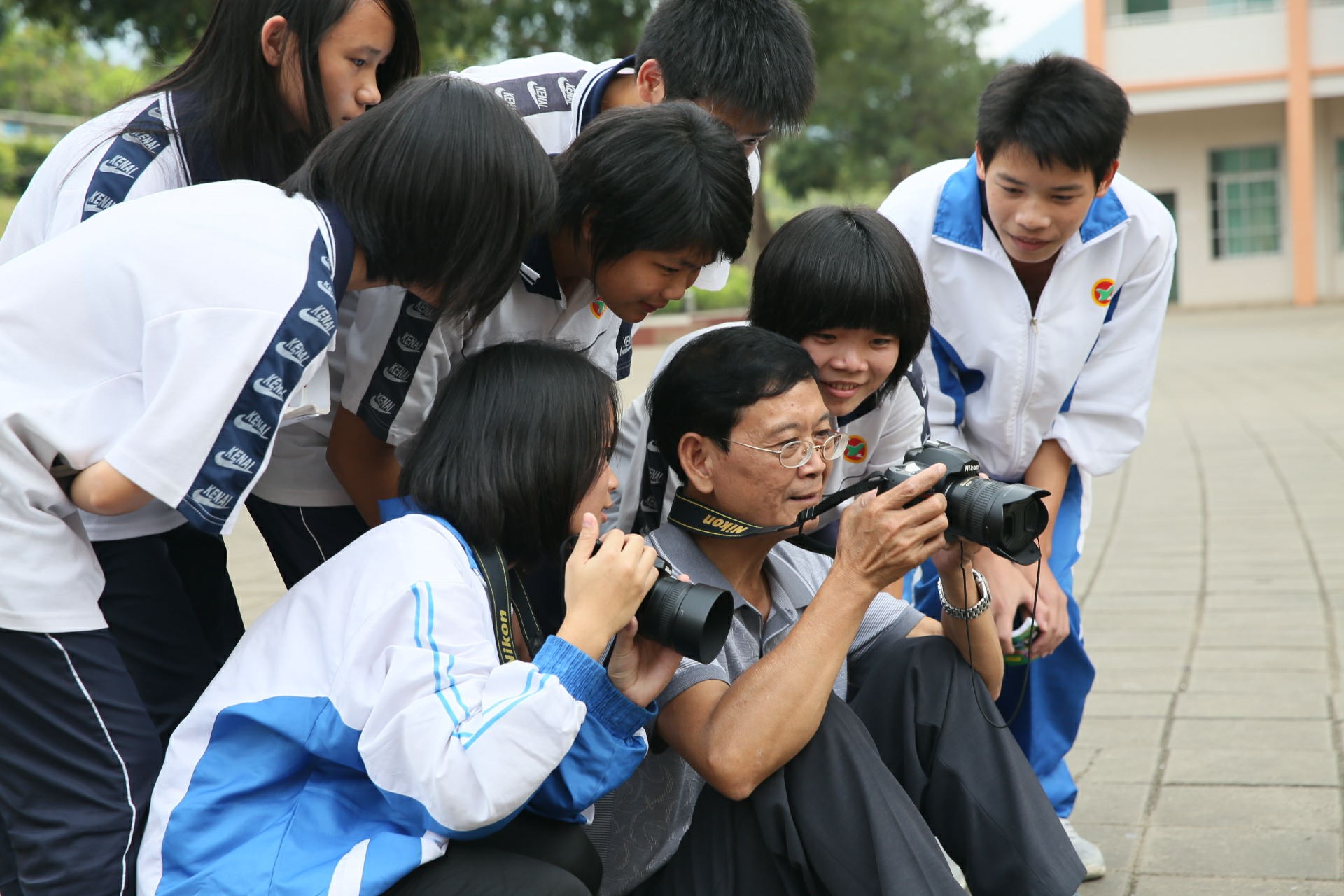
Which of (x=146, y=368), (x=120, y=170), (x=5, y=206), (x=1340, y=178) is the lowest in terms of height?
(x=1340, y=178)

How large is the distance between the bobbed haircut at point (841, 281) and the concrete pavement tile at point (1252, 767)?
153 cm

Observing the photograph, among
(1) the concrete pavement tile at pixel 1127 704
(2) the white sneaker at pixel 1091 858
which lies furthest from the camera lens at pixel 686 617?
(1) the concrete pavement tile at pixel 1127 704

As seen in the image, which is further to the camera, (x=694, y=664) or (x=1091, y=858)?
(x=1091, y=858)

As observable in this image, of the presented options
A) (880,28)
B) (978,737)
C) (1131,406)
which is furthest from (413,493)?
(880,28)

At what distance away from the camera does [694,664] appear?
2156mm

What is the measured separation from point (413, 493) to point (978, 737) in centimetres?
100

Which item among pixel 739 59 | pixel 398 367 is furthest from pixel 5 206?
pixel 398 367

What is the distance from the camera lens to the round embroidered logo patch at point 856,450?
2719 millimetres

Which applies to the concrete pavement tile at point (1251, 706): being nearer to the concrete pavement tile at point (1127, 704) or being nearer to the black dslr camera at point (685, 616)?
the concrete pavement tile at point (1127, 704)

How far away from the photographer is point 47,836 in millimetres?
1775

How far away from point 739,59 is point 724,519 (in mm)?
985

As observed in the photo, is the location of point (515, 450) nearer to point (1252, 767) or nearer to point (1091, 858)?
point (1091, 858)

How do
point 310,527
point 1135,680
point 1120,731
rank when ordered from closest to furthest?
point 310,527
point 1120,731
point 1135,680

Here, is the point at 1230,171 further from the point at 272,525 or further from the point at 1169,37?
the point at 272,525
